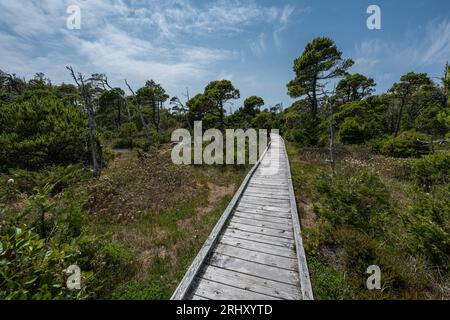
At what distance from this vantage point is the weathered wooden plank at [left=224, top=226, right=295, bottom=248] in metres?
→ 4.09

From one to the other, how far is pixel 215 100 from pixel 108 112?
23908 mm

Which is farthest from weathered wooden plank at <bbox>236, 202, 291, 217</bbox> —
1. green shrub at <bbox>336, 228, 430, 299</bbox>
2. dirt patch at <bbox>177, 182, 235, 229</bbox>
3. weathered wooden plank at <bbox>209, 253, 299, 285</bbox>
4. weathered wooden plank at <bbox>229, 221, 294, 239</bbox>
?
weathered wooden plank at <bbox>209, 253, 299, 285</bbox>

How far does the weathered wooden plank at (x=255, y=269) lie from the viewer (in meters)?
3.20

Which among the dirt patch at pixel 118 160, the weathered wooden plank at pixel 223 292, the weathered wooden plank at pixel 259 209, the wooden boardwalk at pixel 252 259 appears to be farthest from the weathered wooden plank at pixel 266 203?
the dirt patch at pixel 118 160

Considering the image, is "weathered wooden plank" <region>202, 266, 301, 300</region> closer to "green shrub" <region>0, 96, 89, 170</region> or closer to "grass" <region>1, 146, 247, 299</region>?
"grass" <region>1, 146, 247, 299</region>

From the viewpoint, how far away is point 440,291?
296 cm

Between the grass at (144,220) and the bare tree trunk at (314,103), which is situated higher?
the bare tree trunk at (314,103)

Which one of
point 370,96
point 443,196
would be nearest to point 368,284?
point 443,196

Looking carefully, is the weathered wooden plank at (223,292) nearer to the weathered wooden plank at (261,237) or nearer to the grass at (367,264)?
the grass at (367,264)

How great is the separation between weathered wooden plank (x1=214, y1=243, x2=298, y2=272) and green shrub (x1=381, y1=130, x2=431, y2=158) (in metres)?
14.5

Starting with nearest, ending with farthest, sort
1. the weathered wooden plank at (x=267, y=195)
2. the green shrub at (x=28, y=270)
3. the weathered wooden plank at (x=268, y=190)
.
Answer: the green shrub at (x=28, y=270), the weathered wooden plank at (x=267, y=195), the weathered wooden plank at (x=268, y=190)
